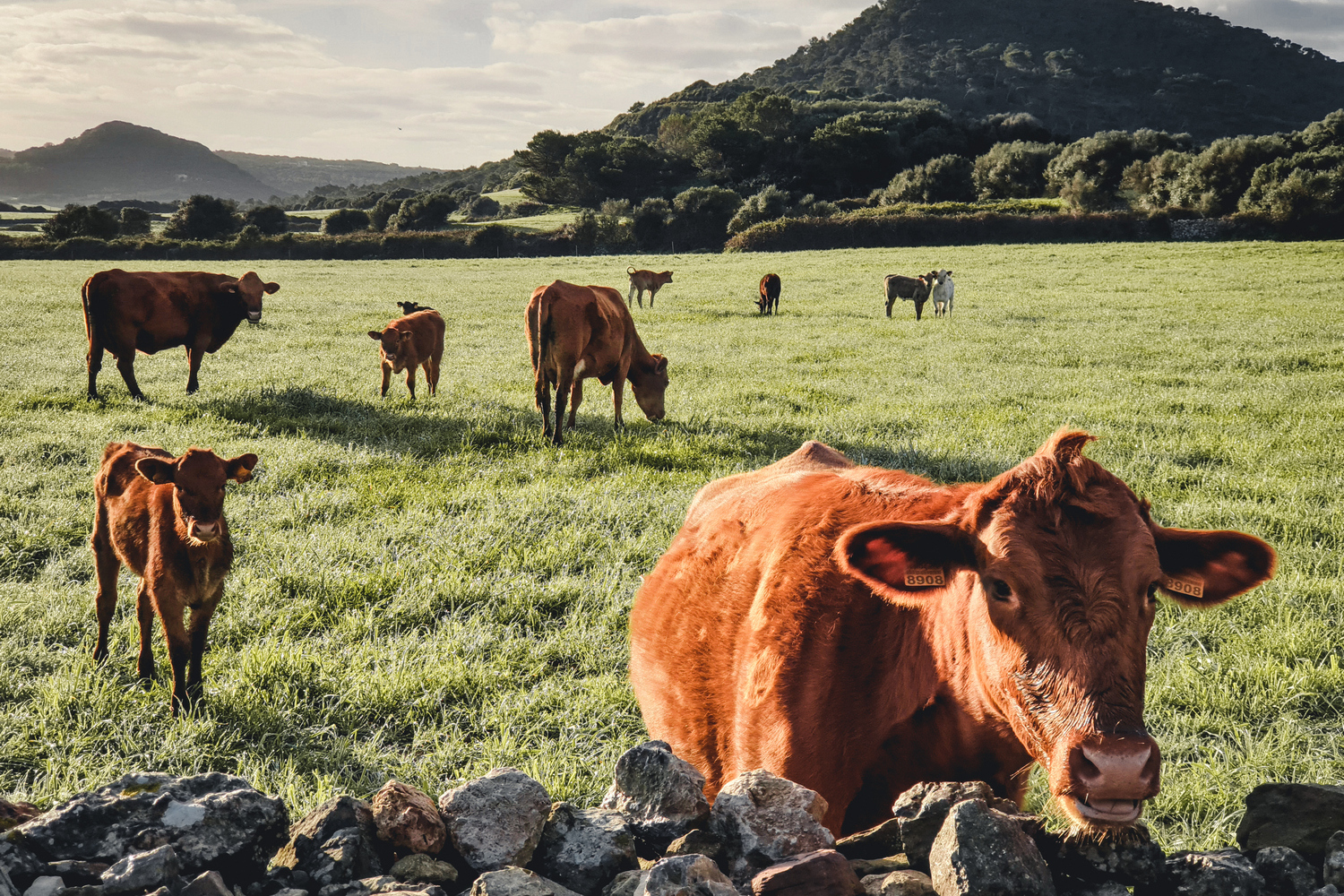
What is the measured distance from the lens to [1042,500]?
2.18m

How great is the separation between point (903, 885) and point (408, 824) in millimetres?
1389

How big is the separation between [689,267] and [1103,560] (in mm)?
44131

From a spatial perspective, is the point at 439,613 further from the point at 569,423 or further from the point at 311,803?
the point at 569,423

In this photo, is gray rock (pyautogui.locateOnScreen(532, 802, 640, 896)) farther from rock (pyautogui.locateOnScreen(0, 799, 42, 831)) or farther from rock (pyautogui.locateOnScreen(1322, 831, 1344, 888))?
rock (pyautogui.locateOnScreen(1322, 831, 1344, 888))

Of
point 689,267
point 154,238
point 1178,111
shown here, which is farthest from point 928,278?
point 1178,111

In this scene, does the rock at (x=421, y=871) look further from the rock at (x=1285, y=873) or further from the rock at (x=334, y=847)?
the rock at (x=1285, y=873)

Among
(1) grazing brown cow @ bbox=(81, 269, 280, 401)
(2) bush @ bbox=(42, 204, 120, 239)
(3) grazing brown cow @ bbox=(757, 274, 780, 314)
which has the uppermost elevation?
(2) bush @ bbox=(42, 204, 120, 239)

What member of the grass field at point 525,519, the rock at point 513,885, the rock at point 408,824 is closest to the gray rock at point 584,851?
the rock at point 513,885

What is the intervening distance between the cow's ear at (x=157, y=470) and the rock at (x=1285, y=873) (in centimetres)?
454

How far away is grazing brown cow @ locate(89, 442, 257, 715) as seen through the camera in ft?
12.3

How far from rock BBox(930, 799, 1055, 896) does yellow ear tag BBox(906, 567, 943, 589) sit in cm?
61

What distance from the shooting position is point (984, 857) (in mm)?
1887

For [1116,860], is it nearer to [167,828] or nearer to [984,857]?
[984,857]

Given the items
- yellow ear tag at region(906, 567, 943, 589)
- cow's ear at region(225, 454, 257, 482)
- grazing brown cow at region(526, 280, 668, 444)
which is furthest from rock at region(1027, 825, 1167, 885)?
grazing brown cow at region(526, 280, 668, 444)
